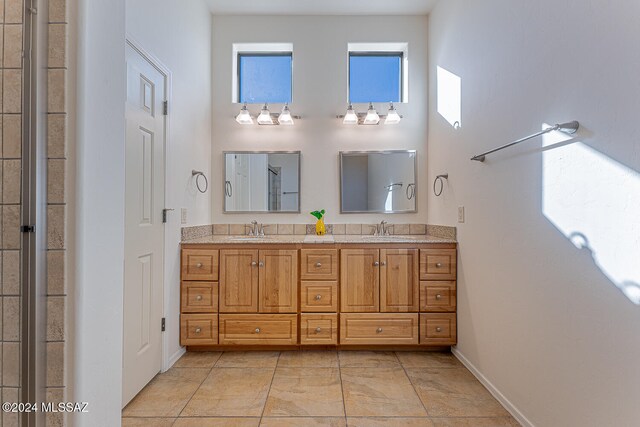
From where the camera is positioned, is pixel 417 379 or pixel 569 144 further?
pixel 417 379

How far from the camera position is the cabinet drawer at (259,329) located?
248 centimetres

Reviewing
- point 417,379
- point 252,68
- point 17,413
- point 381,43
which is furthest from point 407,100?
point 17,413

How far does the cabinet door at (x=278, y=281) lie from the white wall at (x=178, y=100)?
0.62 metres

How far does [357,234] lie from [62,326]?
2.44 m

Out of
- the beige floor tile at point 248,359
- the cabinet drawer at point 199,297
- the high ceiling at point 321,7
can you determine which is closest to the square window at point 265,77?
the high ceiling at point 321,7

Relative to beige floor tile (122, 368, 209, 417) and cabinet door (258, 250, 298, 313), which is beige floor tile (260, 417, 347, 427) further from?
cabinet door (258, 250, 298, 313)

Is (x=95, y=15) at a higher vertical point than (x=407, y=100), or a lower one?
lower

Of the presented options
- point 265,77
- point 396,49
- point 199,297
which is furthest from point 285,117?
point 199,297

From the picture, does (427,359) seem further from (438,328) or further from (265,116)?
(265,116)

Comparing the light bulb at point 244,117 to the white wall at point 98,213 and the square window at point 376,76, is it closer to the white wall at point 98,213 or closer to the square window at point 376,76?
the square window at point 376,76

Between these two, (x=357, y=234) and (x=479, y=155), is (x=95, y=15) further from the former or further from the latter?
(x=357, y=234)

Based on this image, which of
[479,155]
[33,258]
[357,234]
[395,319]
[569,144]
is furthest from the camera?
[357,234]

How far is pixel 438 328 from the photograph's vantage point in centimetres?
249

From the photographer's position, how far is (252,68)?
126 inches
